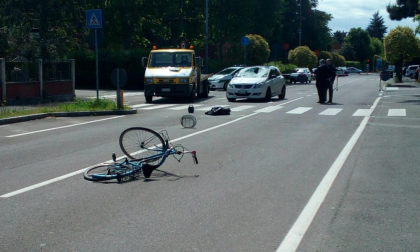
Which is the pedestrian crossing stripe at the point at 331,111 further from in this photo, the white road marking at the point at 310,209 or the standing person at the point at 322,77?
the white road marking at the point at 310,209

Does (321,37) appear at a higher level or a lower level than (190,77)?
higher

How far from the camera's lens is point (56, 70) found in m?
23.9

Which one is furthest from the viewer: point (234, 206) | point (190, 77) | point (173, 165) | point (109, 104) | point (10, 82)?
point (190, 77)

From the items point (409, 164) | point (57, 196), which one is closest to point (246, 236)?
point (57, 196)

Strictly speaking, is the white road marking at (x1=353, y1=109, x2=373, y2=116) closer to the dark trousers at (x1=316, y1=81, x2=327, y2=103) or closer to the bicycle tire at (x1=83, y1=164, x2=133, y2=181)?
the dark trousers at (x1=316, y1=81, x2=327, y2=103)

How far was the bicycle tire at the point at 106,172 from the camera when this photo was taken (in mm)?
8023

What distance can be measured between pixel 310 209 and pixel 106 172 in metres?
3.39

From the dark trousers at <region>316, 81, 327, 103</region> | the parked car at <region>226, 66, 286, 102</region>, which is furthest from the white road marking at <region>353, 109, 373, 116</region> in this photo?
the parked car at <region>226, 66, 286, 102</region>

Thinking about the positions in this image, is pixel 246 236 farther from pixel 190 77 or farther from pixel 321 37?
pixel 321 37

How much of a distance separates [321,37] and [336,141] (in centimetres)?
8071

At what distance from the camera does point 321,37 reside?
90.1 metres

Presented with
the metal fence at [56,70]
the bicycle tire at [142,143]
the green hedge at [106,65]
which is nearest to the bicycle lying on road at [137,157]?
the bicycle tire at [142,143]

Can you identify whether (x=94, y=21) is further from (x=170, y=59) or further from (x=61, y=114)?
(x=170, y=59)

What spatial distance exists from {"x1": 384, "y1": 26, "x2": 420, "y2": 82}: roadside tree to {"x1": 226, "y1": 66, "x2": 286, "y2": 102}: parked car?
19.8 m
